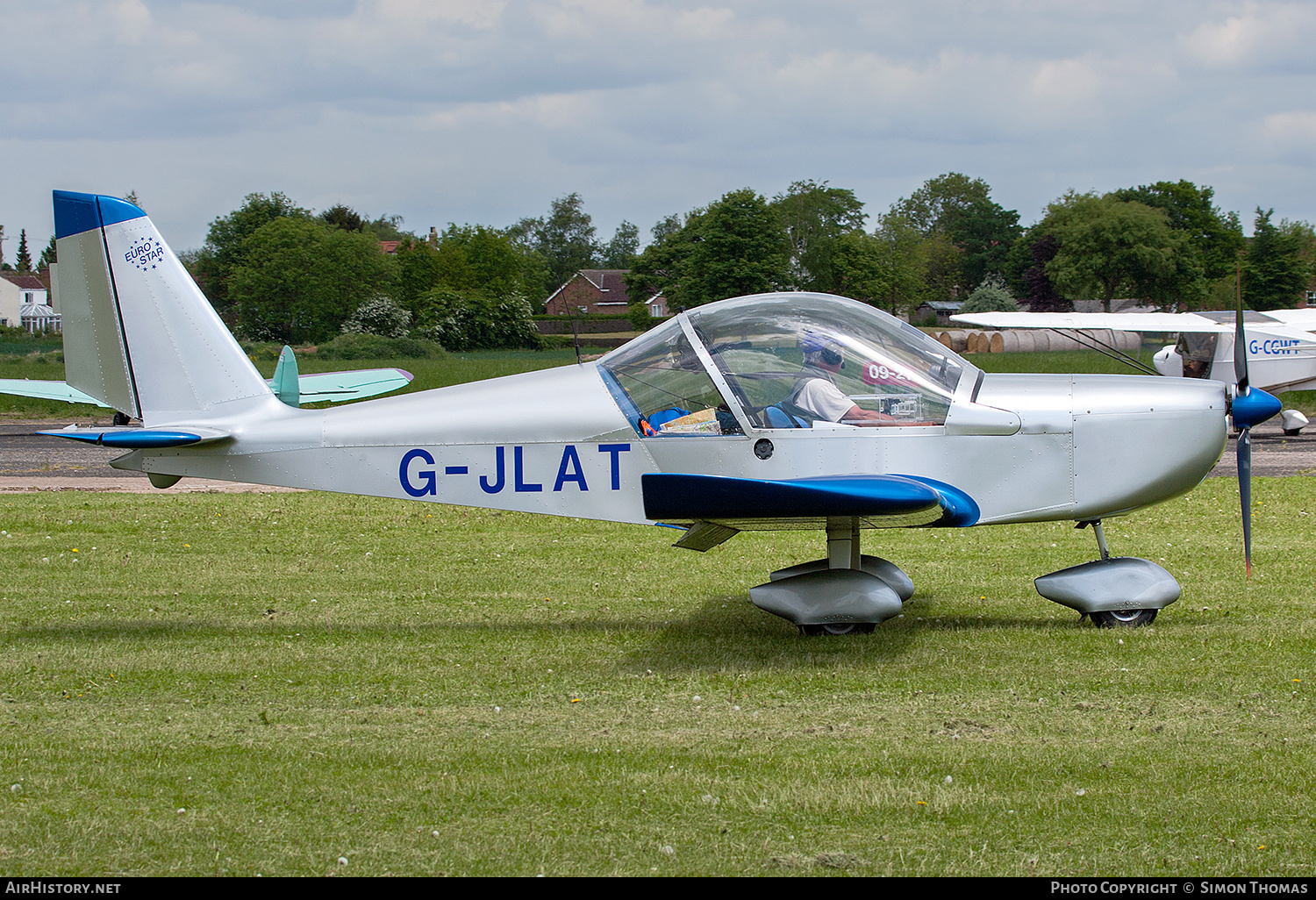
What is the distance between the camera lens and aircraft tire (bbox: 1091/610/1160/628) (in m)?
7.35

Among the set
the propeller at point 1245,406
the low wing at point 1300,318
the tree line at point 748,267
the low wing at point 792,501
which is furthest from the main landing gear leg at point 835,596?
the tree line at point 748,267

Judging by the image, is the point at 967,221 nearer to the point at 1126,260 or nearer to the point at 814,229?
the point at 1126,260

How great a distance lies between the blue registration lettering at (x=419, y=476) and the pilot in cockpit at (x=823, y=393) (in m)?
2.38

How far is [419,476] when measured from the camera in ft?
24.3

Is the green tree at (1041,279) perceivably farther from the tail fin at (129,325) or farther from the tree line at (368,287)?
the tail fin at (129,325)

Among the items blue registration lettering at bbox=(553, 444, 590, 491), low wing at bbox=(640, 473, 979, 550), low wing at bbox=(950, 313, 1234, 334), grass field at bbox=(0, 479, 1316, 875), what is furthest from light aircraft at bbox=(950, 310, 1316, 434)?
blue registration lettering at bbox=(553, 444, 590, 491)

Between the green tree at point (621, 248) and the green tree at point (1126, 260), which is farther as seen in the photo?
the green tree at point (621, 248)

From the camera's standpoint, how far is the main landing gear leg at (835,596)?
7.23 meters

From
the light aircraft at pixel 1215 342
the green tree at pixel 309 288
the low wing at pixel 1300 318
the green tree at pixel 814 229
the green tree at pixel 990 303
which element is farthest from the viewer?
the green tree at pixel 990 303

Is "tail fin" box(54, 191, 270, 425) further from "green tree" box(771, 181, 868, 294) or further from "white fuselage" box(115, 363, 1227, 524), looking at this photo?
"green tree" box(771, 181, 868, 294)

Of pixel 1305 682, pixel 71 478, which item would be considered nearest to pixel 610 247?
pixel 71 478
